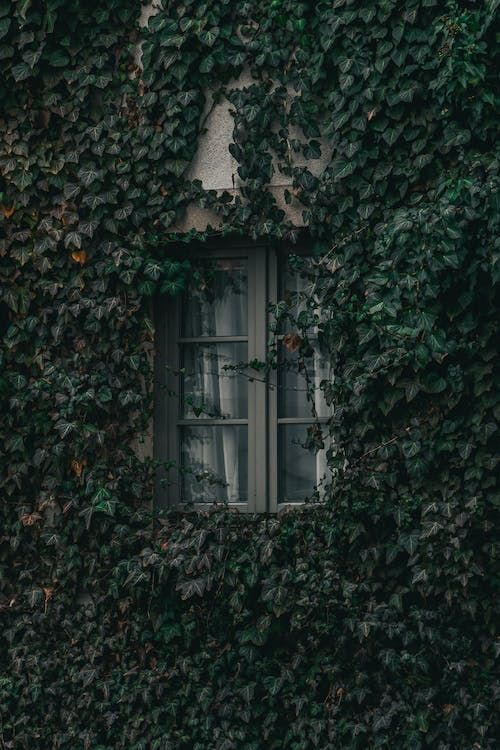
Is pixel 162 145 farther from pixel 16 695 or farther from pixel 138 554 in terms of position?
pixel 16 695

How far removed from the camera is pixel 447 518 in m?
5.82

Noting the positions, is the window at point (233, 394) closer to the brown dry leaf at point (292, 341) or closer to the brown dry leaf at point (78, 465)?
the brown dry leaf at point (292, 341)

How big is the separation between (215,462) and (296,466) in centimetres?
47

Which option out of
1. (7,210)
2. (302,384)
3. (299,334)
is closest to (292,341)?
(299,334)

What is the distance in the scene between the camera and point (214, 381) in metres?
6.59

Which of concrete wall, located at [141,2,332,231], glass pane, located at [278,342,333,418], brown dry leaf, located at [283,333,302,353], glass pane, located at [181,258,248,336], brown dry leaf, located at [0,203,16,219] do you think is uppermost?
concrete wall, located at [141,2,332,231]

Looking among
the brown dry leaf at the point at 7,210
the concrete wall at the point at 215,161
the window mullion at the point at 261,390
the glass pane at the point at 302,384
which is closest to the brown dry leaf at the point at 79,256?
the brown dry leaf at the point at 7,210

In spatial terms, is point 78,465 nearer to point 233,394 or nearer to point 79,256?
point 233,394

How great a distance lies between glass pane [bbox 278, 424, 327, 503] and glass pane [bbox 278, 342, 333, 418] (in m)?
0.10

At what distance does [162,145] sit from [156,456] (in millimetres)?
1748

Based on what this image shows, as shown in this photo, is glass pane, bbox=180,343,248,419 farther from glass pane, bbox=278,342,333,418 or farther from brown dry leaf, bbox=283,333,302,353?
brown dry leaf, bbox=283,333,302,353

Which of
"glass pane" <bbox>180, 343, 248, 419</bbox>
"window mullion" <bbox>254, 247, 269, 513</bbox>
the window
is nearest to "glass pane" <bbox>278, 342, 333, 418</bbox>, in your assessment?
the window

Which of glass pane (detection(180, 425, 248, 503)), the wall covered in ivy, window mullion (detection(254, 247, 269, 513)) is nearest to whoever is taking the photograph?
the wall covered in ivy

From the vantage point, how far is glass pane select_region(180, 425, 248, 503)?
649cm
